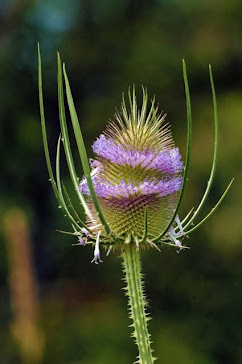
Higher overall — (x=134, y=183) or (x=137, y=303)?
(x=134, y=183)

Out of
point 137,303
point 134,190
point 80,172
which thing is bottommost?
point 137,303

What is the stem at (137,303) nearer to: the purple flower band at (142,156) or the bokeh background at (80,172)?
the purple flower band at (142,156)

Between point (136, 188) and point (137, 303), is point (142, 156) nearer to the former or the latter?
point (136, 188)

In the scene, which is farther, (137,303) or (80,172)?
(80,172)

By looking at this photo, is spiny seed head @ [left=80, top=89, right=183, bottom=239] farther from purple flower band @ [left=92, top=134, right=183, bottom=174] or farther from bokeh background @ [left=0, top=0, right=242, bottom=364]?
bokeh background @ [left=0, top=0, right=242, bottom=364]

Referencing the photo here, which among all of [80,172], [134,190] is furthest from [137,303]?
[80,172]

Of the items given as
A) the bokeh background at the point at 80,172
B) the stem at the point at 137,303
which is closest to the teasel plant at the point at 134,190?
the stem at the point at 137,303
